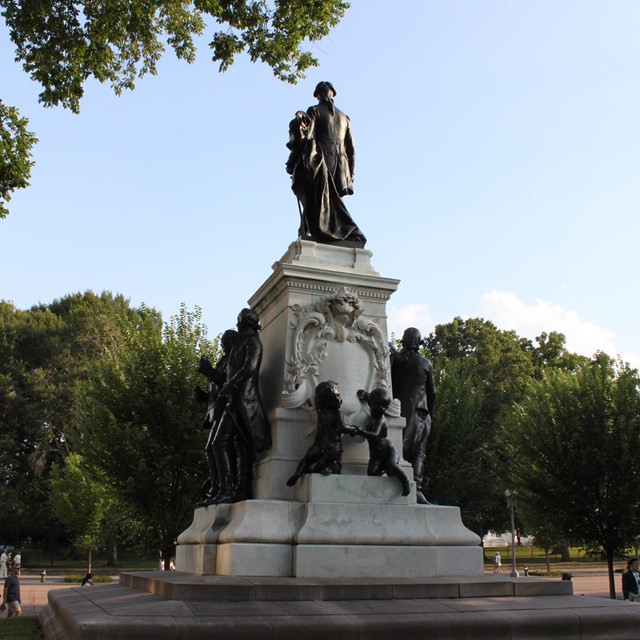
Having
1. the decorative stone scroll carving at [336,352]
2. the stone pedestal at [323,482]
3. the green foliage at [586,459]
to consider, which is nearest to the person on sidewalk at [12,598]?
the stone pedestal at [323,482]

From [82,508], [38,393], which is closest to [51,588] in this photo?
[82,508]

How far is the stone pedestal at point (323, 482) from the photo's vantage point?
330 inches

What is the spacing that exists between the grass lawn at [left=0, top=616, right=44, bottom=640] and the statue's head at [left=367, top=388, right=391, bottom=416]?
469 centimetres

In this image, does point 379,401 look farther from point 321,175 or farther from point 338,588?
point 321,175

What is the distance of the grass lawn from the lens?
852 centimetres

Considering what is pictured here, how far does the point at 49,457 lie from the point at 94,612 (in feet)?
153

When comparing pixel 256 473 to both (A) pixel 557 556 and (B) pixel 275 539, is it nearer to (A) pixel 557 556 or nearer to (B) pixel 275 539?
(B) pixel 275 539

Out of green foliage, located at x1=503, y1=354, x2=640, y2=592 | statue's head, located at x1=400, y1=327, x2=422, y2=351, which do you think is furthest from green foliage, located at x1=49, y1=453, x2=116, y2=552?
statue's head, located at x1=400, y1=327, x2=422, y2=351

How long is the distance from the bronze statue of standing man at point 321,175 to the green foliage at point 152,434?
39.0 ft

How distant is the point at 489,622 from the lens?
652cm

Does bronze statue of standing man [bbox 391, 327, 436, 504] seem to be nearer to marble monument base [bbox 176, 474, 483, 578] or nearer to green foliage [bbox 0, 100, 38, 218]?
marble monument base [bbox 176, 474, 483, 578]

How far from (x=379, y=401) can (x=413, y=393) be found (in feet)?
4.57

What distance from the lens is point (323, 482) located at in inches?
344

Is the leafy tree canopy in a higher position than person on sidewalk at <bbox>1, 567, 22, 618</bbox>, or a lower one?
higher
